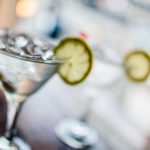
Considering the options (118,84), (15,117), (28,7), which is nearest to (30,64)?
(15,117)

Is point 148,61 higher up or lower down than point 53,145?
higher up

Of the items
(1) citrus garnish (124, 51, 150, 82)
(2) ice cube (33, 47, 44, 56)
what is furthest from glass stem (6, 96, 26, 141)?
(1) citrus garnish (124, 51, 150, 82)

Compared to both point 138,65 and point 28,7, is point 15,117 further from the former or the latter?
point 28,7

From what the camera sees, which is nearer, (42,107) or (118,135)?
(42,107)

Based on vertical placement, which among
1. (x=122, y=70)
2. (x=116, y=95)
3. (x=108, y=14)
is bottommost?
(x=116, y=95)

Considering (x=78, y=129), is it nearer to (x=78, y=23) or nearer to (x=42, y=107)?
(x=42, y=107)

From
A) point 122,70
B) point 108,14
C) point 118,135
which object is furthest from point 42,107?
point 108,14
